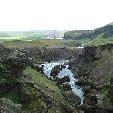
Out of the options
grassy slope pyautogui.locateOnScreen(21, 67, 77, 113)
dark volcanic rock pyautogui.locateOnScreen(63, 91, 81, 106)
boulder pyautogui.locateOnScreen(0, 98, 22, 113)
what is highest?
boulder pyautogui.locateOnScreen(0, 98, 22, 113)

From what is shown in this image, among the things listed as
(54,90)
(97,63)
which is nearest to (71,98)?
(54,90)

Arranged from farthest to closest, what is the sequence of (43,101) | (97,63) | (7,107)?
(97,63) → (43,101) → (7,107)

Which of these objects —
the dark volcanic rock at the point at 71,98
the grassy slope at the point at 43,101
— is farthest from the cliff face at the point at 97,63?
the grassy slope at the point at 43,101

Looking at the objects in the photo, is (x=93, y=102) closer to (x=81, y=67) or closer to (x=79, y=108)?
(x=79, y=108)

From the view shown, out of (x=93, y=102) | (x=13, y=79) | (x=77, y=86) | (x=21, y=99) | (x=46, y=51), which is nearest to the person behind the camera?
(x=21, y=99)

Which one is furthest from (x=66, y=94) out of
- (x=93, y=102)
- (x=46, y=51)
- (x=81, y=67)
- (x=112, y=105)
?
(x=46, y=51)

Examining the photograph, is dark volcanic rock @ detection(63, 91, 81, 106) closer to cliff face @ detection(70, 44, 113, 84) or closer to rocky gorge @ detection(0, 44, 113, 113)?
rocky gorge @ detection(0, 44, 113, 113)

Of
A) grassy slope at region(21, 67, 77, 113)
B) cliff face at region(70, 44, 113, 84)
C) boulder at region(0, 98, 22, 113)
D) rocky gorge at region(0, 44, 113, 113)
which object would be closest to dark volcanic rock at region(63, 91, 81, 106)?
rocky gorge at region(0, 44, 113, 113)

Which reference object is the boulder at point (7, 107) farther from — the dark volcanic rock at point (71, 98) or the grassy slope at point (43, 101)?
the dark volcanic rock at point (71, 98)

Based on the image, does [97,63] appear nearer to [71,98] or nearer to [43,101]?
[71,98]

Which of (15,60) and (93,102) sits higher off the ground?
(15,60)

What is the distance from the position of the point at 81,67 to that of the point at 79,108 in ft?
162

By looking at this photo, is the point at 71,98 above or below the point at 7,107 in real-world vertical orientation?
below

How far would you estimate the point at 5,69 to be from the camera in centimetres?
6481
